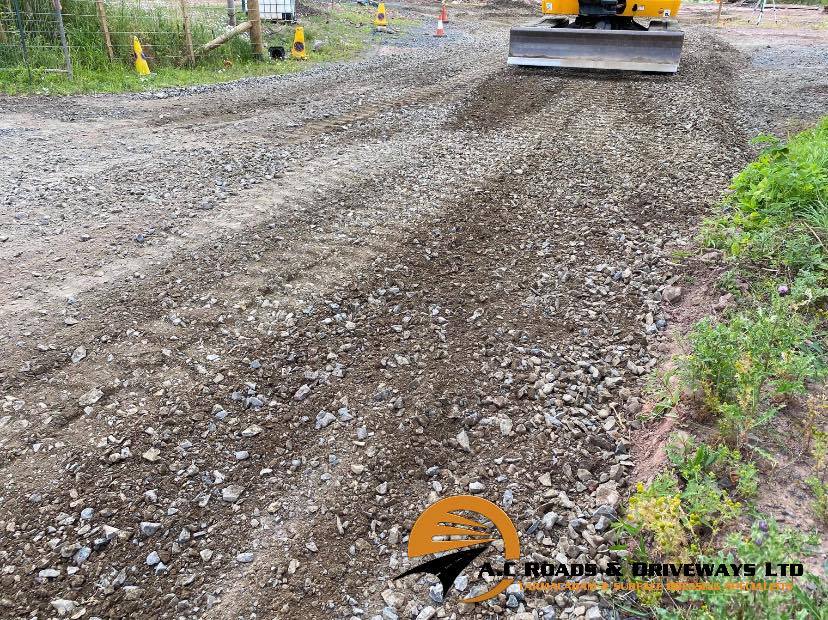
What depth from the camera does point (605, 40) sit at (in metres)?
11.1

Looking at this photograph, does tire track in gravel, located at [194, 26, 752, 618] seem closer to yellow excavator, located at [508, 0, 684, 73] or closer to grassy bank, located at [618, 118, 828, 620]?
grassy bank, located at [618, 118, 828, 620]

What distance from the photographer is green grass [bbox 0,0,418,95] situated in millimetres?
10625

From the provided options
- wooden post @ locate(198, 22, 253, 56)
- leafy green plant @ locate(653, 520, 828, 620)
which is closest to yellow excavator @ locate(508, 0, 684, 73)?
wooden post @ locate(198, 22, 253, 56)

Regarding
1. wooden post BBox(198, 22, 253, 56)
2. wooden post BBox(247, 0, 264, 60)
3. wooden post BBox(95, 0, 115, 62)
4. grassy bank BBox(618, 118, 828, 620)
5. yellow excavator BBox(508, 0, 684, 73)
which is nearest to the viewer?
grassy bank BBox(618, 118, 828, 620)

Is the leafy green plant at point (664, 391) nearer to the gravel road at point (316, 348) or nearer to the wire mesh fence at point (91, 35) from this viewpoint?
the gravel road at point (316, 348)

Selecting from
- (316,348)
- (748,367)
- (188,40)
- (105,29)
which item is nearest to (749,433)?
(748,367)

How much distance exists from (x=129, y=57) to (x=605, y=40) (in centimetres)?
895

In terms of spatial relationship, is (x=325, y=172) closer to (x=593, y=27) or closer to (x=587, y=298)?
(x=587, y=298)

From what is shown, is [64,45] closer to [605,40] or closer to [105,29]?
[105,29]

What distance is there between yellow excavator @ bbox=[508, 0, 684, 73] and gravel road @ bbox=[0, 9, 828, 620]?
11.9ft

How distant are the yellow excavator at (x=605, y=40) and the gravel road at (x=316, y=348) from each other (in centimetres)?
362

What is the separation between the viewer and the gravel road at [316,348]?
2.70 metres

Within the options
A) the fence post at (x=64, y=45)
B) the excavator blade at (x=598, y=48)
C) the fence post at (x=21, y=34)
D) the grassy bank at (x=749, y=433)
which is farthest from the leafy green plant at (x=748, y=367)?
the fence post at (x=21, y=34)

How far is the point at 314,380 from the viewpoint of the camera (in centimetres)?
370
